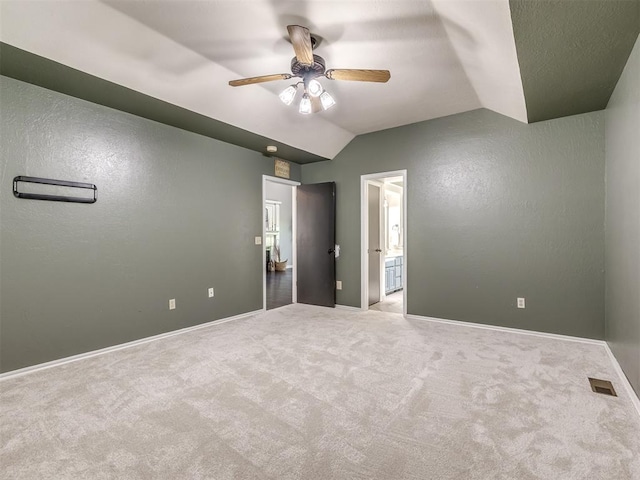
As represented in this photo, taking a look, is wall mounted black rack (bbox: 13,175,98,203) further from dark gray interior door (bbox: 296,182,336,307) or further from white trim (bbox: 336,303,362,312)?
white trim (bbox: 336,303,362,312)

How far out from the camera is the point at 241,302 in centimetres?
441

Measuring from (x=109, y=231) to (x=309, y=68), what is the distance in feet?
8.20

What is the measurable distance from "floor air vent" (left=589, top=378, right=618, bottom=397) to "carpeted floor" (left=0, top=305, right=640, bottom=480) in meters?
0.06

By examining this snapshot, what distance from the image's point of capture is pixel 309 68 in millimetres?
2539

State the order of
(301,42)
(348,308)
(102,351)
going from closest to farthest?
1. (301,42)
2. (102,351)
3. (348,308)

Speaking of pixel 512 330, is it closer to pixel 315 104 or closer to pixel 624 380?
pixel 624 380

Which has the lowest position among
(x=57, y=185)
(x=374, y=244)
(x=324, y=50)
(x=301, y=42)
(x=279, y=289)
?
(x=279, y=289)

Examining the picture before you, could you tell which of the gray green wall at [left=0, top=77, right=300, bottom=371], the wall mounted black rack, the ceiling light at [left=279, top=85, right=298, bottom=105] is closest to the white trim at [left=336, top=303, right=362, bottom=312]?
the gray green wall at [left=0, top=77, right=300, bottom=371]

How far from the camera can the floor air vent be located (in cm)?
222

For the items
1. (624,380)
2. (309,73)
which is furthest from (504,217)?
(309,73)

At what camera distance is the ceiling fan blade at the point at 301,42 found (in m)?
1.99

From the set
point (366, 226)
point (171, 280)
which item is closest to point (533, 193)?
point (366, 226)

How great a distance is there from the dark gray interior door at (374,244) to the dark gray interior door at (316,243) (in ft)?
2.03

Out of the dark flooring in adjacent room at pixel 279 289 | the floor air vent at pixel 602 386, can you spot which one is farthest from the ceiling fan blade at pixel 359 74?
the dark flooring in adjacent room at pixel 279 289
